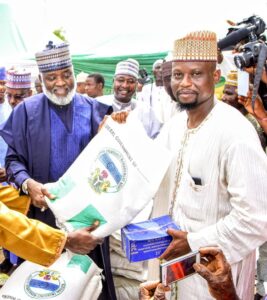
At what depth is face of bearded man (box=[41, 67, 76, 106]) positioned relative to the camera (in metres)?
2.58

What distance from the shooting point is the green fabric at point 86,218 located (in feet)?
6.56

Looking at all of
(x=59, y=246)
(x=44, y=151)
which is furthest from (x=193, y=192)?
(x=44, y=151)

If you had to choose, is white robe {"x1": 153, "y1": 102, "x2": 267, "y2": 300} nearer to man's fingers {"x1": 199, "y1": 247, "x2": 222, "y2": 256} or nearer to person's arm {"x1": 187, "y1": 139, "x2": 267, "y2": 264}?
person's arm {"x1": 187, "y1": 139, "x2": 267, "y2": 264}

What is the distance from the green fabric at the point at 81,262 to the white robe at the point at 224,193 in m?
0.62

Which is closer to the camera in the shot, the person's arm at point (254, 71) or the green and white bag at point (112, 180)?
the green and white bag at point (112, 180)

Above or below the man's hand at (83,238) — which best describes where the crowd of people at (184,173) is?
above

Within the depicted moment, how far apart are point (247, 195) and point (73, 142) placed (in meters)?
1.24

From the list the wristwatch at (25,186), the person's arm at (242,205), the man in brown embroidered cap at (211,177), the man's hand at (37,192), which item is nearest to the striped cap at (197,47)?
the man in brown embroidered cap at (211,177)

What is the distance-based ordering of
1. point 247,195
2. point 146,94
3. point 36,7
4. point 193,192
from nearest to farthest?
1. point 247,195
2. point 193,192
3. point 146,94
4. point 36,7

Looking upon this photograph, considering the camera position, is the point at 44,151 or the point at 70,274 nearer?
the point at 70,274

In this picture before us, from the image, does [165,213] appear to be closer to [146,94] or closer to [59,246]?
[59,246]

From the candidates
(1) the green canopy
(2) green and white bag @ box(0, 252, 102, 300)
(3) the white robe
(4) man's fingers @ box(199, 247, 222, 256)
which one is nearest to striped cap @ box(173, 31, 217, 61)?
(3) the white robe

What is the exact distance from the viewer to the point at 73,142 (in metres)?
2.62

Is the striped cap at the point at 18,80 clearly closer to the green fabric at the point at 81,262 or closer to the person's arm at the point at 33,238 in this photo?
the green fabric at the point at 81,262
